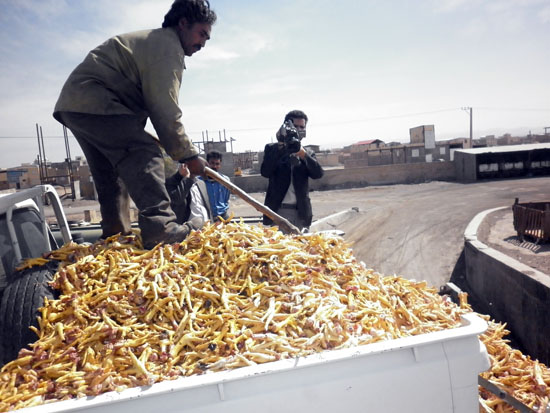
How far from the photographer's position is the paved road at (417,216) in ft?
29.6

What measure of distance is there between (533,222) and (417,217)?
197 inches

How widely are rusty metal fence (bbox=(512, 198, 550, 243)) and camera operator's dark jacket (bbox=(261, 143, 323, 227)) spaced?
5617 millimetres

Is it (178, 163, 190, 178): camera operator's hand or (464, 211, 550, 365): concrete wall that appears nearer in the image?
(178, 163, 190, 178): camera operator's hand

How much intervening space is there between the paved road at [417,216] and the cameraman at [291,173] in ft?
9.85

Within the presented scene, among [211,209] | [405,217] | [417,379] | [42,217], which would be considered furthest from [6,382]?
[405,217]

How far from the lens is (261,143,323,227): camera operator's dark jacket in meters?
5.68

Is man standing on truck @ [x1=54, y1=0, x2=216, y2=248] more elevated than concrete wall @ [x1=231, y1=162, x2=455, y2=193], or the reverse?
man standing on truck @ [x1=54, y1=0, x2=216, y2=248]

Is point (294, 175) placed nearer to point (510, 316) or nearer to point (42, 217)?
point (42, 217)

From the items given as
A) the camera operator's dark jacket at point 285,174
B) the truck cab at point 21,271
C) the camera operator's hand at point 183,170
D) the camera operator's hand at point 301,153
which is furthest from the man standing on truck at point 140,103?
the camera operator's dark jacket at point 285,174

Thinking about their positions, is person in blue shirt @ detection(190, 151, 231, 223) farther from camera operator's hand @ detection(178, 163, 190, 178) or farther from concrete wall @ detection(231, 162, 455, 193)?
concrete wall @ detection(231, 162, 455, 193)

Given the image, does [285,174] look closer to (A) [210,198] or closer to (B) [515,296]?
(A) [210,198]

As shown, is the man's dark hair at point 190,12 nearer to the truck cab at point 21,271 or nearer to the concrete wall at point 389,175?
the truck cab at point 21,271

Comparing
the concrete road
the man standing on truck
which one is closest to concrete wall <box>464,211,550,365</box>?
the concrete road

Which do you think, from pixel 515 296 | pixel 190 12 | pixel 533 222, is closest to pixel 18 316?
pixel 190 12
